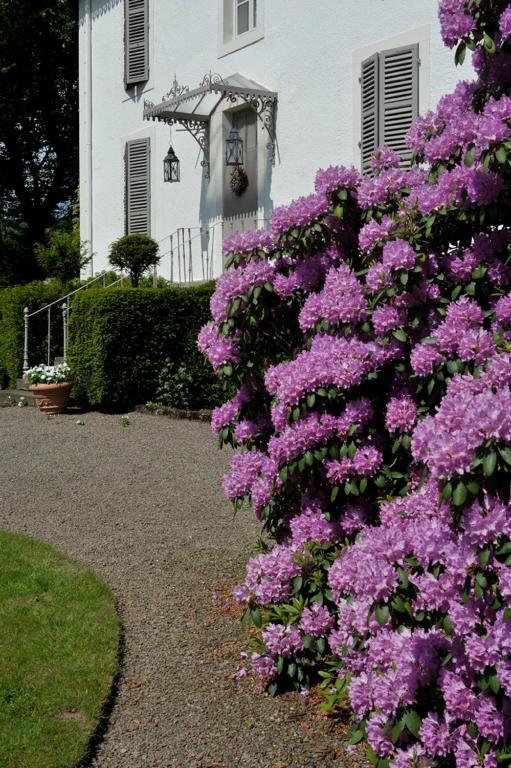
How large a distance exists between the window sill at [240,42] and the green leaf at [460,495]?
11324 mm

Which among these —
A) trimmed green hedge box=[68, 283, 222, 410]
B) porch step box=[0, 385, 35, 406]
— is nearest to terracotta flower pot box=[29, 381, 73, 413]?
trimmed green hedge box=[68, 283, 222, 410]

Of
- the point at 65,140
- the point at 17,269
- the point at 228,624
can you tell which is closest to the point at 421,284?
the point at 228,624

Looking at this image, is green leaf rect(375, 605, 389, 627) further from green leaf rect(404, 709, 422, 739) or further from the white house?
the white house

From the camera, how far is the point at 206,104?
43.9ft

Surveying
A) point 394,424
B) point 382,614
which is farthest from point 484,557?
point 394,424

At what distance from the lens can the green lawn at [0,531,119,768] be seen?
3.15m

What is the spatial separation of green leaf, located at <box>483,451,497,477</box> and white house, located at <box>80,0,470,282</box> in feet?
26.9

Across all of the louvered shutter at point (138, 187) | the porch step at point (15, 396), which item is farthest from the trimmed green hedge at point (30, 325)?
the louvered shutter at point (138, 187)

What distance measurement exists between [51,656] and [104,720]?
2.01 ft

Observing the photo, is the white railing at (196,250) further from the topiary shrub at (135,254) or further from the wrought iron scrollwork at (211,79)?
the wrought iron scrollwork at (211,79)

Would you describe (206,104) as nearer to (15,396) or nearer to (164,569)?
(15,396)

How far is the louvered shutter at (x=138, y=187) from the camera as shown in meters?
15.0

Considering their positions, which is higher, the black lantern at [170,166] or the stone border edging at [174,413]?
the black lantern at [170,166]

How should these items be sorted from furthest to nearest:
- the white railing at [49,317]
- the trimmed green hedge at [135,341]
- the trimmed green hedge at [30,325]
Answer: the trimmed green hedge at [30,325]
the white railing at [49,317]
the trimmed green hedge at [135,341]
